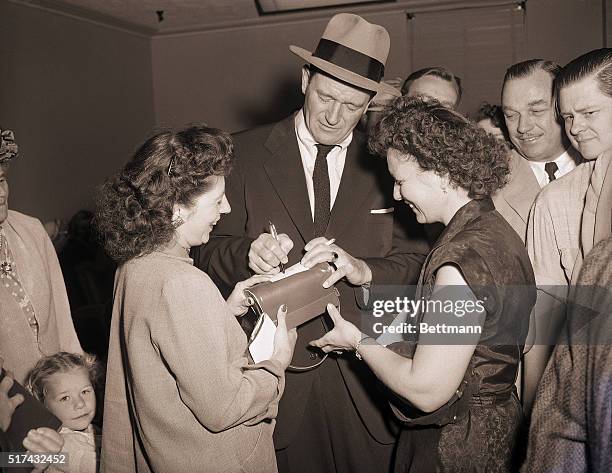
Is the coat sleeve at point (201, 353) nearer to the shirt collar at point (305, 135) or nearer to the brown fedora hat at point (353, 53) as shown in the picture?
the shirt collar at point (305, 135)

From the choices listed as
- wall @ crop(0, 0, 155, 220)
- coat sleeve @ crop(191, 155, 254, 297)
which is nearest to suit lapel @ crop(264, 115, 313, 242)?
coat sleeve @ crop(191, 155, 254, 297)

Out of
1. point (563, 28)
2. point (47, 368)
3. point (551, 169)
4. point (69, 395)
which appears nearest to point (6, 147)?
point (47, 368)

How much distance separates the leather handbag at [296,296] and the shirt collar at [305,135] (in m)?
0.56

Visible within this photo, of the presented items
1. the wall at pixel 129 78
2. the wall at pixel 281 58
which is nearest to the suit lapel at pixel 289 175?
the wall at pixel 129 78

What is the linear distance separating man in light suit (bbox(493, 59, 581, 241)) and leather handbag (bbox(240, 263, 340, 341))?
2.94ft

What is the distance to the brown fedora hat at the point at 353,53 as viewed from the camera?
2.02 metres

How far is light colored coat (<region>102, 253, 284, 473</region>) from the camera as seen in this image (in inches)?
52.6

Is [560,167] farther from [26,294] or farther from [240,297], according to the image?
[26,294]

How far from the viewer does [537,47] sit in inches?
217

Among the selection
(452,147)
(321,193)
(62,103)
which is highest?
(62,103)

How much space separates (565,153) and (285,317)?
55.2 inches

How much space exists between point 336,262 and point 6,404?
41.8 inches

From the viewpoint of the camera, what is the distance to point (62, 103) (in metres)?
5.20

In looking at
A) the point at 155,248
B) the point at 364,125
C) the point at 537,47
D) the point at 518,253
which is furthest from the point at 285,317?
the point at 537,47
